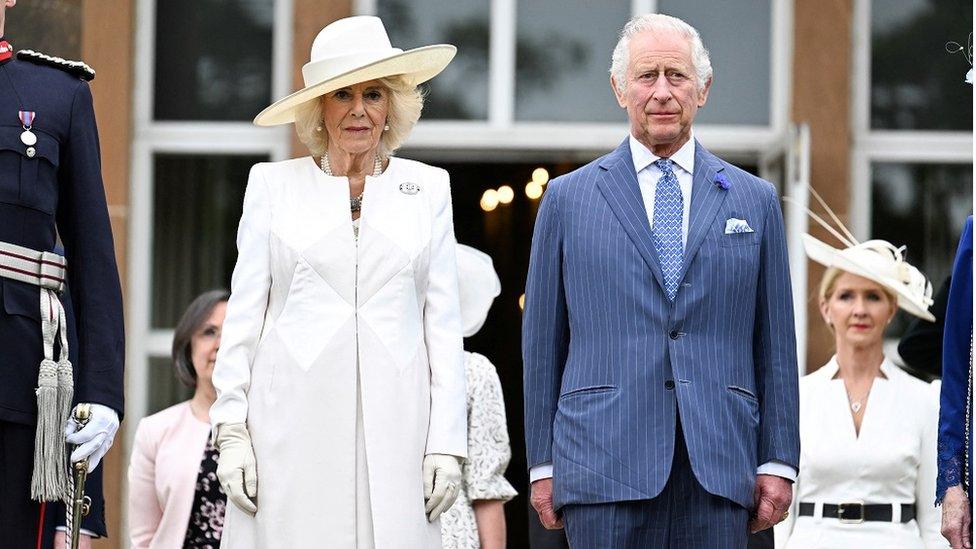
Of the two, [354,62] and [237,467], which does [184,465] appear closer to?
[237,467]

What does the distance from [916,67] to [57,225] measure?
5.91m

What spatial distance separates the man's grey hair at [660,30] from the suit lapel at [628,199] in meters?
0.19

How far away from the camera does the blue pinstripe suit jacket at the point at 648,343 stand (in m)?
4.84

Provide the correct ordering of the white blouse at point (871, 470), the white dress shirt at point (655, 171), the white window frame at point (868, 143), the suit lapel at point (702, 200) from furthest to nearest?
the white window frame at point (868, 143) < the white blouse at point (871, 470) < the white dress shirt at point (655, 171) < the suit lapel at point (702, 200)

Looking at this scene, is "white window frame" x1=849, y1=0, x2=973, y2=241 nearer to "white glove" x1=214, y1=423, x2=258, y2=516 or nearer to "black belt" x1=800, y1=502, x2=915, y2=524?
"black belt" x1=800, y1=502, x2=915, y2=524

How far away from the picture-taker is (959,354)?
532 cm

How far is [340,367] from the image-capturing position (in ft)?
16.3

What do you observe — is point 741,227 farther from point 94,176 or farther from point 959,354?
point 94,176

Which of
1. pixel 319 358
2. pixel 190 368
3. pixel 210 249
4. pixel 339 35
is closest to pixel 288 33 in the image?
pixel 210 249

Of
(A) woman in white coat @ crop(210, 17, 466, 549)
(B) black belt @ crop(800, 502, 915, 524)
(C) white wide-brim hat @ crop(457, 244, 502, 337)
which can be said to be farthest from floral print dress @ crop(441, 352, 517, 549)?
(B) black belt @ crop(800, 502, 915, 524)

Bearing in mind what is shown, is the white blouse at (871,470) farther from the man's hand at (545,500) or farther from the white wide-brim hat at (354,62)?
the white wide-brim hat at (354,62)

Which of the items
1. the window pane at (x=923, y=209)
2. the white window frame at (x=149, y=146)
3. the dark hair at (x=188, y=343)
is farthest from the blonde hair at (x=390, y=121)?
the window pane at (x=923, y=209)

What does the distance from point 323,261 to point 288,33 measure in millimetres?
4610

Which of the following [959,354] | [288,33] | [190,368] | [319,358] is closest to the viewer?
[319,358]
